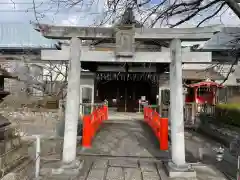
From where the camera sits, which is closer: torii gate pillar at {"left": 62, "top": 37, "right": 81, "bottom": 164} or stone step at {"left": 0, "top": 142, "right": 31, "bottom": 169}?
stone step at {"left": 0, "top": 142, "right": 31, "bottom": 169}

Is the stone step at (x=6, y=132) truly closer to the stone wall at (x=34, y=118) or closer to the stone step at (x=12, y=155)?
the stone step at (x=12, y=155)

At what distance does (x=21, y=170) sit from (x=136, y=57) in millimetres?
4081

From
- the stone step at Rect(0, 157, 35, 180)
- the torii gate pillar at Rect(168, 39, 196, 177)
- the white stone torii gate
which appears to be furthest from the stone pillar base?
the stone step at Rect(0, 157, 35, 180)

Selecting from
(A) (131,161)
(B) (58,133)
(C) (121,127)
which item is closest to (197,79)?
(C) (121,127)

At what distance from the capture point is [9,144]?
6375mm

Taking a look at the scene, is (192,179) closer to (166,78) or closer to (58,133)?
(58,133)

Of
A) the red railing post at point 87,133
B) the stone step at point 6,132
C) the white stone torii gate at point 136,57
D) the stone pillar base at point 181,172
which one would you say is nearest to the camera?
the stone step at point 6,132

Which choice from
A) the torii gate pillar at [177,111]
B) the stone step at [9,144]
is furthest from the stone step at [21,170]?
the torii gate pillar at [177,111]

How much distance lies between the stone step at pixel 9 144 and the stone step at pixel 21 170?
1.26ft

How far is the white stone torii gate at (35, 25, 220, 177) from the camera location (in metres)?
7.12

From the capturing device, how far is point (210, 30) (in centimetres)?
710

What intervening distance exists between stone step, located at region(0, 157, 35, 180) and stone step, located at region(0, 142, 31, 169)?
94 millimetres

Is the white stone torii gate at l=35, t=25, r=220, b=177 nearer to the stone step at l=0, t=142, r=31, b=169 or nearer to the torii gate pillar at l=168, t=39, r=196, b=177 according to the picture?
the torii gate pillar at l=168, t=39, r=196, b=177

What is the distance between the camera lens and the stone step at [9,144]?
598cm
